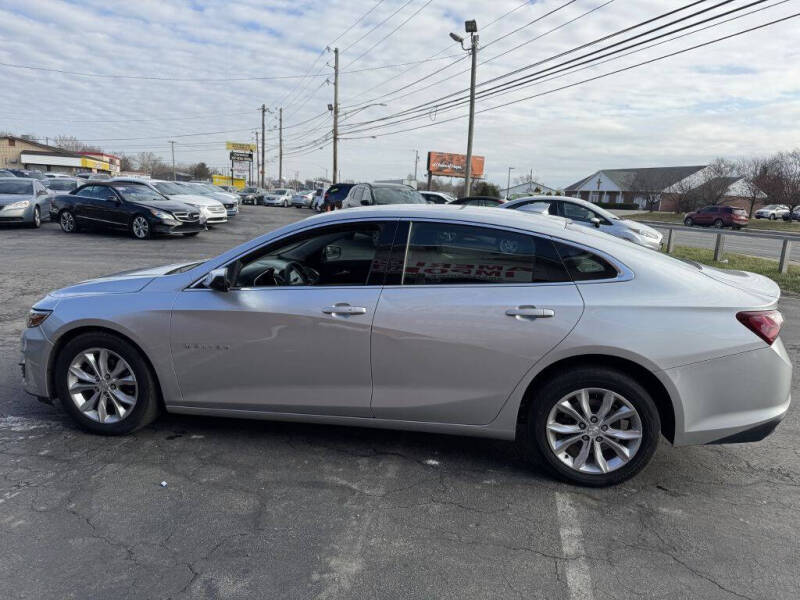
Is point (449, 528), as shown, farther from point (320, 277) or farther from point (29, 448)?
point (29, 448)

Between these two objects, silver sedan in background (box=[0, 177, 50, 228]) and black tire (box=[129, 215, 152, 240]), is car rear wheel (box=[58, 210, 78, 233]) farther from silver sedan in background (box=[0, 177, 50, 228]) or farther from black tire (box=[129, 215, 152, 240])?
black tire (box=[129, 215, 152, 240])

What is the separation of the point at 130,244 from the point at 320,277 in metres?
13.3

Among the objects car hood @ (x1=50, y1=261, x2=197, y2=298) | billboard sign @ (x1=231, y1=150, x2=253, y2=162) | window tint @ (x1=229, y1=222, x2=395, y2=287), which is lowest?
car hood @ (x1=50, y1=261, x2=197, y2=298)

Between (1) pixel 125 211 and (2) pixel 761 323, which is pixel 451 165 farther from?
(2) pixel 761 323

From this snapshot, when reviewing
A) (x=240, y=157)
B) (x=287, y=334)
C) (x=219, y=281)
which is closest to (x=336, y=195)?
(x=219, y=281)

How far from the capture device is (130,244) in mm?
15180

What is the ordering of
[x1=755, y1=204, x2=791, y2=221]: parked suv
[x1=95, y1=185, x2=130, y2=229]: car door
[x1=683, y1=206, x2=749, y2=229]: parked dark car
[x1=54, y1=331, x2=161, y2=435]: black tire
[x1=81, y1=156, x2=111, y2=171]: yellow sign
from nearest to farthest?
1. [x1=54, y1=331, x2=161, y2=435]: black tire
2. [x1=95, y1=185, x2=130, y2=229]: car door
3. [x1=683, y1=206, x2=749, y2=229]: parked dark car
4. [x1=755, y1=204, x2=791, y2=221]: parked suv
5. [x1=81, y1=156, x2=111, y2=171]: yellow sign

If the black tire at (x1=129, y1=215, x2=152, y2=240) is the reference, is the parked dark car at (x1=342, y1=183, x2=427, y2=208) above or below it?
above

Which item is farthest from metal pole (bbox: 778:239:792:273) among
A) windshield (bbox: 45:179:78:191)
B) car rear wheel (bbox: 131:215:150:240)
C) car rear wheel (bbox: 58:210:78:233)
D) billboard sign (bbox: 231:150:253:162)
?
billboard sign (bbox: 231:150:253:162)

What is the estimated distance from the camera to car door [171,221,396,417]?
346 cm

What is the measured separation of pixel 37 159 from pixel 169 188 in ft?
226

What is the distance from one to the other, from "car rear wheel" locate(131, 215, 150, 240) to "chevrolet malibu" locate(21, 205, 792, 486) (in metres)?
13.4

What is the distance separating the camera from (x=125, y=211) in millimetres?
16438

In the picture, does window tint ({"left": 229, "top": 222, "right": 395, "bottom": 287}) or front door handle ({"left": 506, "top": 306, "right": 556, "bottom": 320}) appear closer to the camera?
front door handle ({"left": 506, "top": 306, "right": 556, "bottom": 320})
